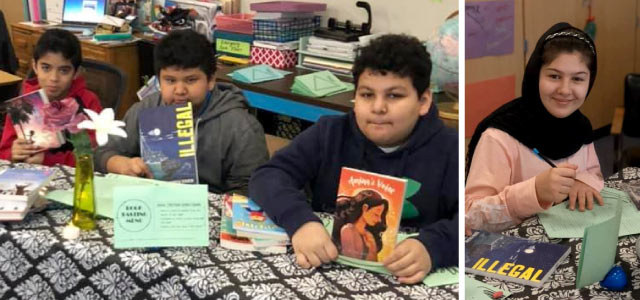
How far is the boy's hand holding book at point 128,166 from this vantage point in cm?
158

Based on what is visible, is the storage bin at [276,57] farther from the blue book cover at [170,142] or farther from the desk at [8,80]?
the blue book cover at [170,142]

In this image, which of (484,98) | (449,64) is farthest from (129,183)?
(449,64)

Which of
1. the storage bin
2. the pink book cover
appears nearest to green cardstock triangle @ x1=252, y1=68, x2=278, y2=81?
the storage bin

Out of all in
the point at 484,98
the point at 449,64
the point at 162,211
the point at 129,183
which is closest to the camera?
the point at 162,211

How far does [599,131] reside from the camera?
3.12m

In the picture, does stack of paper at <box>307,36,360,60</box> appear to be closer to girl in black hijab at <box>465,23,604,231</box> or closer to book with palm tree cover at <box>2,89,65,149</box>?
girl in black hijab at <box>465,23,604,231</box>

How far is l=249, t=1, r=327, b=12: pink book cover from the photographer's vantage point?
3457mm

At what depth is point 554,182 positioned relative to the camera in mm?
1431

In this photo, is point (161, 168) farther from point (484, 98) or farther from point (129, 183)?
point (484, 98)

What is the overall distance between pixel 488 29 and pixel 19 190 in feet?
5.10

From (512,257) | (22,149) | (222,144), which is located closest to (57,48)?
(22,149)

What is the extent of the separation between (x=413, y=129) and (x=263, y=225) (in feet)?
1.19

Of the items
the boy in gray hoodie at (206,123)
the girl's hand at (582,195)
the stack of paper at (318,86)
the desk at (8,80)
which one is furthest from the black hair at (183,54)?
the desk at (8,80)

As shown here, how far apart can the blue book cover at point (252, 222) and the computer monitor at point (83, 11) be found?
11.8ft
